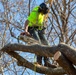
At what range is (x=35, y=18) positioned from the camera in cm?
650

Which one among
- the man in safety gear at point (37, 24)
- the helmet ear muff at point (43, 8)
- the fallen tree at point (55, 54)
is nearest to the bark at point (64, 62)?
the fallen tree at point (55, 54)

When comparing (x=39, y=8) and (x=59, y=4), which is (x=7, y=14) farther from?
(x=39, y=8)

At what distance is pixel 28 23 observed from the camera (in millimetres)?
6434

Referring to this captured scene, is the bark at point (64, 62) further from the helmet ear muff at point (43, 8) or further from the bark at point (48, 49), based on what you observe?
the helmet ear muff at point (43, 8)

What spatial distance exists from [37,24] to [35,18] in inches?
8.1

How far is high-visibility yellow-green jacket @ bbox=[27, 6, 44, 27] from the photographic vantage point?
6426 millimetres

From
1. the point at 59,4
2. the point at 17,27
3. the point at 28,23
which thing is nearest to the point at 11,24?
the point at 17,27

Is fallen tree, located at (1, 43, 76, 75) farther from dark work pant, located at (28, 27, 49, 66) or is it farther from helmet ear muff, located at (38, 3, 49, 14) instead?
helmet ear muff, located at (38, 3, 49, 14)

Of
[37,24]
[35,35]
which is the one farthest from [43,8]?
[35,35]

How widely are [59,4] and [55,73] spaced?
4.67 m

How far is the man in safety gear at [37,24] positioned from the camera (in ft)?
20.7

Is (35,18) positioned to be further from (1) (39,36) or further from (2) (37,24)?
(1) (39,36)

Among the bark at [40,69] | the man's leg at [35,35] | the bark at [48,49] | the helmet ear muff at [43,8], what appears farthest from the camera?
the man's leg at [35,35]

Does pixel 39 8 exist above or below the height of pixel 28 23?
above
